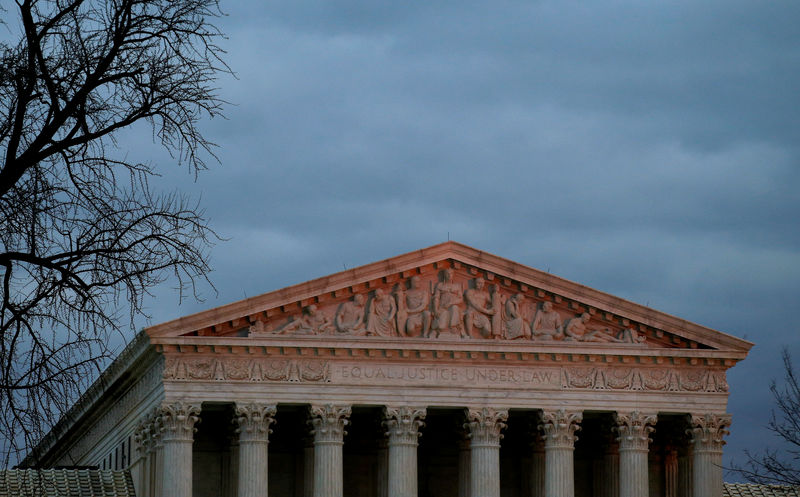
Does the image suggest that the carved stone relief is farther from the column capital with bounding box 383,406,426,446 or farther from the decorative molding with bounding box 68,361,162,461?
the decorative molding with bounding box 68,361,162,461

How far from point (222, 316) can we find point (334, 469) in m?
7.46

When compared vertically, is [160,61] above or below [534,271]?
below

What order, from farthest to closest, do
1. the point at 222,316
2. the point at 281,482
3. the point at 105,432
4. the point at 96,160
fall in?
1. the point at 105,432
2. the point at 281,482
3. the point at 222,316
4. the point at 96,160

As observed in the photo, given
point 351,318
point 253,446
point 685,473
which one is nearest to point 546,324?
point 351,318

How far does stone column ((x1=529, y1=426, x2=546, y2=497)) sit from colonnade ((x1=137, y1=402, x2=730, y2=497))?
0.04 meters

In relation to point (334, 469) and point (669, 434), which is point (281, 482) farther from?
point (669, 434)

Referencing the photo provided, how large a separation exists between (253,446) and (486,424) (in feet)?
31.0

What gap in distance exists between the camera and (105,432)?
276 ft

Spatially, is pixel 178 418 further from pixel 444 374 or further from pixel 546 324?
pixel 546 324

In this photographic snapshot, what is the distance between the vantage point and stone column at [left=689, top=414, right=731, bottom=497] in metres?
71.1

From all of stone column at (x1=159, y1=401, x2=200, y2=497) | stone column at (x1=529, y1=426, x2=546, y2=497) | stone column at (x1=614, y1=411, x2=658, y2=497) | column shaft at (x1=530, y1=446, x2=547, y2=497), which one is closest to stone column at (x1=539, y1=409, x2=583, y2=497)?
stone column at (x1=529, y1=426, x2=546, y2=497)

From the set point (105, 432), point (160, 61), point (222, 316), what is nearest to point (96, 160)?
point (160, 61)

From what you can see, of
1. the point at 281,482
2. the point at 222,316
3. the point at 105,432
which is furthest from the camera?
the point at 105,432

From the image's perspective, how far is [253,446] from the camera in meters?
68.1
